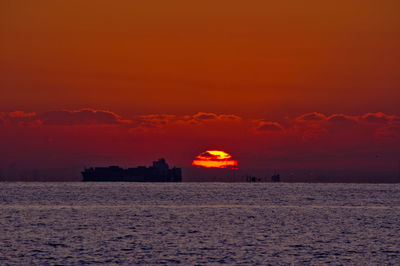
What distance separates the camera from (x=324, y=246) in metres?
88.5

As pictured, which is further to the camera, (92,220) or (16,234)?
(92,220)

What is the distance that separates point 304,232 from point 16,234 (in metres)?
47.2

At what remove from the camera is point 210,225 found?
121250 mm

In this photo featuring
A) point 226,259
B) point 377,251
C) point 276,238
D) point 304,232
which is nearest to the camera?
point 226,259

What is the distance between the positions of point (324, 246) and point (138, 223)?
48.5 m

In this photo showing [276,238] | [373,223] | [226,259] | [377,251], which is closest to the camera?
[226,259]

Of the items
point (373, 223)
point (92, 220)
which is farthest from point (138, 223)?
point (373, 223)

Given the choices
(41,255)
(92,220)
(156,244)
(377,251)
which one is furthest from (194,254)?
(92,220)

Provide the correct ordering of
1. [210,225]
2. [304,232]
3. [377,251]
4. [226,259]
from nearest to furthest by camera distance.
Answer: [226,259] → [377,251] → [304,232] → [210,225]

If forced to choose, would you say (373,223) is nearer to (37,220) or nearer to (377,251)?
(377,251)

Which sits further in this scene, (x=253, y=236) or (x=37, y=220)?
(x=37, y=220)

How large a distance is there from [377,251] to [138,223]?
5592 cm

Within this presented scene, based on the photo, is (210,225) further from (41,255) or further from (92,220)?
(41,255)

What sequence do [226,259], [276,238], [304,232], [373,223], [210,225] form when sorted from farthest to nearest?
[373,223], [210,225], [304,232], [276,238], [226,259]
